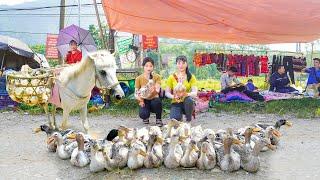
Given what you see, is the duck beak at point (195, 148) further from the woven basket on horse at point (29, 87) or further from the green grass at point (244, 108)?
the green grass at point (244, 108)

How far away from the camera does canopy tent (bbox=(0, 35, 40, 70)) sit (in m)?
16.0

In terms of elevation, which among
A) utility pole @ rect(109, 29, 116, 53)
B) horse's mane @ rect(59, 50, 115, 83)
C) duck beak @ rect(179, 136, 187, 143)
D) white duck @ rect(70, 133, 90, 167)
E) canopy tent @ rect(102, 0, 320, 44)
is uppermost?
canopy tent @ rect(102, 0, 320, 44)

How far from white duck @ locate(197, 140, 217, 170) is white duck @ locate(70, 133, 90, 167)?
4.28 feet

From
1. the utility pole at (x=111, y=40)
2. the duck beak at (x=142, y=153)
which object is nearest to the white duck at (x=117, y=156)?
the duck beak at (x=142, y=153)

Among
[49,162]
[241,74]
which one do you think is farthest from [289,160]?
[241,74]

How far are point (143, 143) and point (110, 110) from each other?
4733 millimetres

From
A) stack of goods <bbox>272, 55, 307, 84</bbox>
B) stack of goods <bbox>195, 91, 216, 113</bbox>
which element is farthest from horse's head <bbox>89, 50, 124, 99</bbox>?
stack of goods <bbox>272, 55, 307, 84</bbox>

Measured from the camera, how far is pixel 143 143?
5.02m

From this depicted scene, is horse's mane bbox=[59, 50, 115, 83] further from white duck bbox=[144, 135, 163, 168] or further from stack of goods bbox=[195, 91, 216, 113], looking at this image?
stack of goods bbox=[195, 91, 216, 113]

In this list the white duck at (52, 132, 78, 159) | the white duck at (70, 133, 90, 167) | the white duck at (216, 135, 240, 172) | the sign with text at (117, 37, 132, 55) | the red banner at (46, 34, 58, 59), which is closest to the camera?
the white duck at (216, 135, 240, 172)

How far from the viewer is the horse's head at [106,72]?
224 inches

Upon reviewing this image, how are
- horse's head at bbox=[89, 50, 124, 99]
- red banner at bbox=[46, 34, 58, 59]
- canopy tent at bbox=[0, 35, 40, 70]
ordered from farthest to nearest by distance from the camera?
red banner at bbox=[46, 34, 58, 59] < canopy tent at bbox=[0, 35, 40, 70] < horse's head at bbox=[89, 50, 124, 99]

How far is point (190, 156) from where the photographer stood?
185 inches

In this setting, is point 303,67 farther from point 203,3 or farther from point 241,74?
point 203,3
